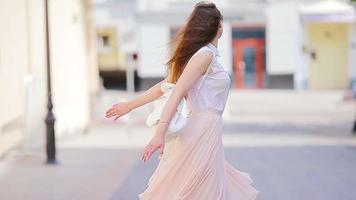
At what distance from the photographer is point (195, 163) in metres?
4.82

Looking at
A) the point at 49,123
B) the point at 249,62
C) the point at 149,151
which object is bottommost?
the point at 249,62

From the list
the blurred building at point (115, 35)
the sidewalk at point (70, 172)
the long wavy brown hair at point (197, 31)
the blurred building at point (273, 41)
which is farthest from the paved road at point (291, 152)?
the blurred building at point (115, 35)

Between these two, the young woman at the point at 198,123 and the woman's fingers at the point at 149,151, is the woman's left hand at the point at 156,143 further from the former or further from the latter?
the young woman at the point at 198,123

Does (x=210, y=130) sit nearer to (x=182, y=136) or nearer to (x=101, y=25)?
(x=182, y=136)

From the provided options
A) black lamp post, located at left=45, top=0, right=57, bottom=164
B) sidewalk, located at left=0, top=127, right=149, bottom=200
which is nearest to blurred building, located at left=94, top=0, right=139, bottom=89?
sidewalk, located at left=0, top=127, right=149, bottom=200

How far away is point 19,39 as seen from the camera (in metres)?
13.5

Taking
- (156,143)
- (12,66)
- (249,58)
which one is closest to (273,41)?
(249,58)

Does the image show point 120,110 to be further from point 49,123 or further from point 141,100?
point 49,123

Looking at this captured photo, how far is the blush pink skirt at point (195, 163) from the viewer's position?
4.80 meters

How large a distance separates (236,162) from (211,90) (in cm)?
711

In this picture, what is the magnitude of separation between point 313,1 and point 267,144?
2271 centimetres

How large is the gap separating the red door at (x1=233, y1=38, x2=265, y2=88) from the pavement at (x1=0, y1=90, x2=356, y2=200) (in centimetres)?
1421

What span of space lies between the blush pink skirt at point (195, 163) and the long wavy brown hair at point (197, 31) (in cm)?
37

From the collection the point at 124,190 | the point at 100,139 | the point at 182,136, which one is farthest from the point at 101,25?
the point at 182,136
